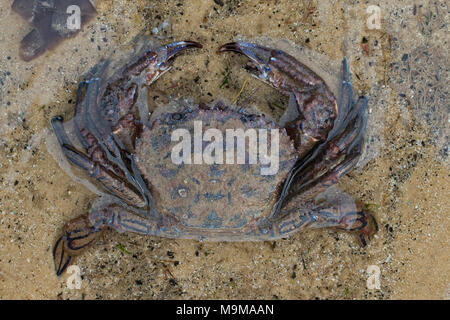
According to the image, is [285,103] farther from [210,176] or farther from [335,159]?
[210,176]

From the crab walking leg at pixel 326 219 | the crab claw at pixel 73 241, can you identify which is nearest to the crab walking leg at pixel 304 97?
the crab walking leg at pixel 326 219

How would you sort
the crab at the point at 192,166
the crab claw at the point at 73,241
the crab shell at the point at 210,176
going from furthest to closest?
the crab claw at the point at 73,241
the crab at the point at 192,166
the crab shell at the point at 210,176

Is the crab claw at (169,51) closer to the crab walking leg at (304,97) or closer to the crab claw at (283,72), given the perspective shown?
the crab claw at (283,72)

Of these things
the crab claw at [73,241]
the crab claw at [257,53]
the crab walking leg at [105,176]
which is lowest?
the crab claw at [73,241]

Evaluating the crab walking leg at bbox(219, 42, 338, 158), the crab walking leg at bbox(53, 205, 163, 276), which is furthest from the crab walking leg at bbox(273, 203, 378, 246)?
the crab walking leg at bbox(53, 205, 163, 276)

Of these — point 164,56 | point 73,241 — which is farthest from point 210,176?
point 73,241

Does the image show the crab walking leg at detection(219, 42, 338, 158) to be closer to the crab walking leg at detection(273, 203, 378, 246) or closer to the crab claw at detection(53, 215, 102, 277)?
the crab walking leg at detection(273, 203, 378, 246)

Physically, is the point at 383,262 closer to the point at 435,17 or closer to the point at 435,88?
the point at 435,88
